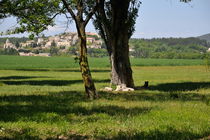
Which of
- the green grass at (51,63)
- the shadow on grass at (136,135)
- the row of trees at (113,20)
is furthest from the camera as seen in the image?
the green grass at (51,63)

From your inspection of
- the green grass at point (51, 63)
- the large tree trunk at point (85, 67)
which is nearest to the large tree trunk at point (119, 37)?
the large tree trunk at point (85, 67)

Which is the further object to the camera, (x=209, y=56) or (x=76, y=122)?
(x=209, y=56)

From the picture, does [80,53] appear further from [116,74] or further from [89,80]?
[116,74]

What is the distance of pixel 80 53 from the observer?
1917 cm

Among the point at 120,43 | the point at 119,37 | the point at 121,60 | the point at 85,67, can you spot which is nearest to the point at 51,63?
the point at 121,60

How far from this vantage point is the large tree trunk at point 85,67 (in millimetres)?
18938

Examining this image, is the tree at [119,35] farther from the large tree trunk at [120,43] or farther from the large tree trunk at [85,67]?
the large tree trunk at [85,67]

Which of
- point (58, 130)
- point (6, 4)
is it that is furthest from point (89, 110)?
point (6, 4)

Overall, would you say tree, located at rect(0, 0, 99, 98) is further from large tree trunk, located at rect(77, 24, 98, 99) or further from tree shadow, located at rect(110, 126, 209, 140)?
tree shadow, located at rect(110, 126, 209, 140)

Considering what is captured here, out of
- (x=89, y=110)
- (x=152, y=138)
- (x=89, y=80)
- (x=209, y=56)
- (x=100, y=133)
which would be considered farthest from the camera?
(x=209, y=56)

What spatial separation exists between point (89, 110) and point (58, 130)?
13.7 ft

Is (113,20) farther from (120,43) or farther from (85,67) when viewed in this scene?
(85,67)

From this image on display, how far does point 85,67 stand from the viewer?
746 inches

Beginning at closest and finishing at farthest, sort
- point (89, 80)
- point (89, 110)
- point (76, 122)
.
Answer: point (76, 122), point (89, 110), point (89, 80)
